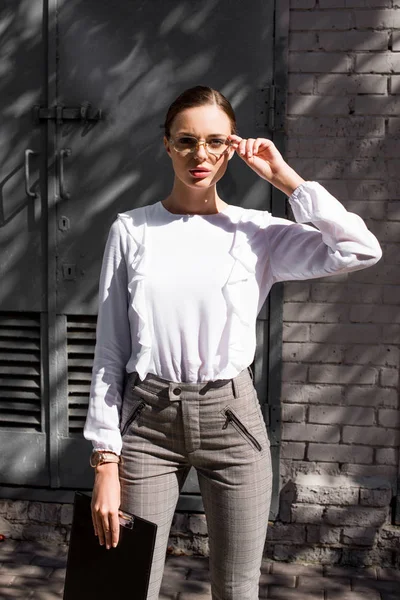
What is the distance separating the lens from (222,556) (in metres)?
2.34

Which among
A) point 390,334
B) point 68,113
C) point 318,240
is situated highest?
point 68,113

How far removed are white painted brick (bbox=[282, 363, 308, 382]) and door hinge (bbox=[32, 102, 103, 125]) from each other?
155cm

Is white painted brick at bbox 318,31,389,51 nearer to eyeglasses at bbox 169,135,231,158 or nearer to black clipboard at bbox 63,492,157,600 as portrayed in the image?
eyeglasses at bbox 169,135,231,158

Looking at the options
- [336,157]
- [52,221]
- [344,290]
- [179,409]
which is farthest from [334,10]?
[179,409]

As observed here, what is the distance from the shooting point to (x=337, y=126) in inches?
156

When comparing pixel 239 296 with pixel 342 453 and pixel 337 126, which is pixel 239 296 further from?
pixel 342 453

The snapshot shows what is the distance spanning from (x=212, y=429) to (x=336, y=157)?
2.08 m

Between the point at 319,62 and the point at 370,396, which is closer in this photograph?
the point at 319,62

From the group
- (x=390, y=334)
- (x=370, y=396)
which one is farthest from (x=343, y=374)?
(x=390, y=334)

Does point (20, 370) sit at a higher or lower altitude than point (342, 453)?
higher

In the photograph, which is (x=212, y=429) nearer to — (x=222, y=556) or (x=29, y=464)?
(x=222, y=556)

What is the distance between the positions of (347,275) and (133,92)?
1.38 metres

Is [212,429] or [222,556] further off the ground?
[212,429]

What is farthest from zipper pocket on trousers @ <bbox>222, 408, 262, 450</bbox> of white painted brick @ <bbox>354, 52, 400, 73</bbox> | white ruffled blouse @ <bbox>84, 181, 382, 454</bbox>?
white painted brick @ <bbox>354, 52, 400, 73</bbox>
